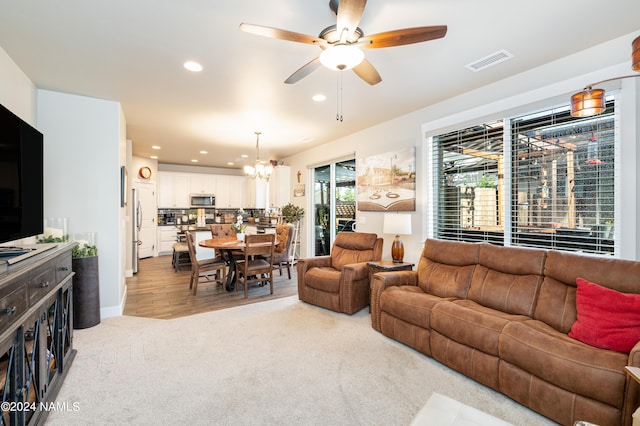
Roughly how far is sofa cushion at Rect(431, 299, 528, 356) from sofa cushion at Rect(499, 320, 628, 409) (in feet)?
0.26

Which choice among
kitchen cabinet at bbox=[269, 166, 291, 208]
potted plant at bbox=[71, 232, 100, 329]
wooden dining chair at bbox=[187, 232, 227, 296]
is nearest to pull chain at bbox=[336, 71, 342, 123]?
wooden dining chair at bbox=[187, 232, 227, 296]

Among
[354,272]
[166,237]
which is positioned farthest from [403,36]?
[166,237]

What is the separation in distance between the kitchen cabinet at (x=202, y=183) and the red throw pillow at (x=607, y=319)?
8.98m

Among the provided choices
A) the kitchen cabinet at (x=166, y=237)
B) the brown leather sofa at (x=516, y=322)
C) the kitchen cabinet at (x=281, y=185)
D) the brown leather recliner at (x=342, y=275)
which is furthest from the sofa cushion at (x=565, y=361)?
the kitchen cabinet at (x=166, y=237)

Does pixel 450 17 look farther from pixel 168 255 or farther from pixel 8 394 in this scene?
pixel 168 255

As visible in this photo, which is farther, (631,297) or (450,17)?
(450,17)

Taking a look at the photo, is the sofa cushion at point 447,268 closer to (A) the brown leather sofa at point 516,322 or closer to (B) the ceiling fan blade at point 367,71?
(A) the brown leather sofa at point 516,322

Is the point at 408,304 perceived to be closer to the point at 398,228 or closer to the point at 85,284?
the point at 398,228

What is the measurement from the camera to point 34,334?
187cm

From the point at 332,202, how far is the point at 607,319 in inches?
187

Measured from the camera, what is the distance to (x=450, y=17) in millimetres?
2168

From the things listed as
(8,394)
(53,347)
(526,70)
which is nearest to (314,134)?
(526,70)

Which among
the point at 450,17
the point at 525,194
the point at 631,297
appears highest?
the point at 450,17

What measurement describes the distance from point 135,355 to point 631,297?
383cm
